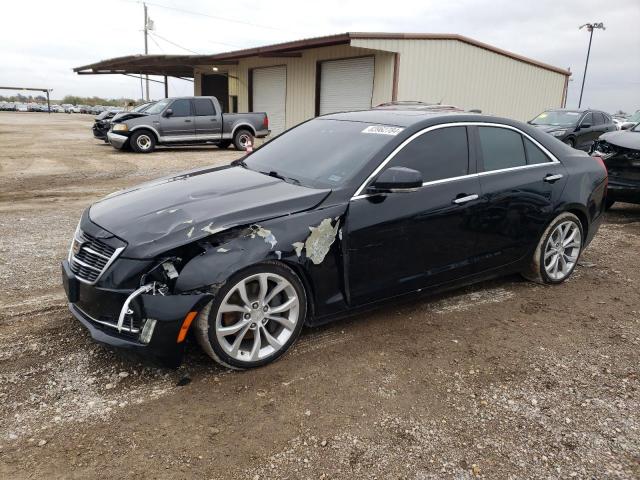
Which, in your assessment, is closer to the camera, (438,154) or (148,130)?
(438,154)

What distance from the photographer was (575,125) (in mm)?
14664

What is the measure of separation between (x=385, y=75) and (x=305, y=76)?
4.60 meters

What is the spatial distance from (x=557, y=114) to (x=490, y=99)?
377cm

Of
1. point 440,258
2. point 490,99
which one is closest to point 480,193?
point 440,258

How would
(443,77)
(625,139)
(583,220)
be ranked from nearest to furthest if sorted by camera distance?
(583,220) → (625,139) → (443,77)

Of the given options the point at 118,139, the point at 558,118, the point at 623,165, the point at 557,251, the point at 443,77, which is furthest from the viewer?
the point at 443,77

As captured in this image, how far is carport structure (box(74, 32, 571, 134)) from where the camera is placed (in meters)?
16.3

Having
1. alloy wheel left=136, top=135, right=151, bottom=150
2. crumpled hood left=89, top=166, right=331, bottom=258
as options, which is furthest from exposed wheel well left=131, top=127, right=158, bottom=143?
crumpled hood left=89, top=166, right=331, bottom=258

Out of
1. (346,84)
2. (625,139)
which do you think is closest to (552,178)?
(625,139)

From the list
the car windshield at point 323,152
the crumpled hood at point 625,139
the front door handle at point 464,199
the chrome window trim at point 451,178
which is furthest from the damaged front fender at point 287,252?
the crumpled hood at point 625,139

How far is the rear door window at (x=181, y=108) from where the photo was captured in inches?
624

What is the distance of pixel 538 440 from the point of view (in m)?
2.65

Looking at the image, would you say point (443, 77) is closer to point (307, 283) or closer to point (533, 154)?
point (533, 154)

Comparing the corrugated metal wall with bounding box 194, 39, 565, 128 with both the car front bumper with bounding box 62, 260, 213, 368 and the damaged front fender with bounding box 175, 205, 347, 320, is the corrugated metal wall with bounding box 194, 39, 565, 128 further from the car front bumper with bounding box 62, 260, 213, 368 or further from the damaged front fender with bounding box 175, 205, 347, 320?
the car front bumper with bounding box 62, 260, 213, 368
